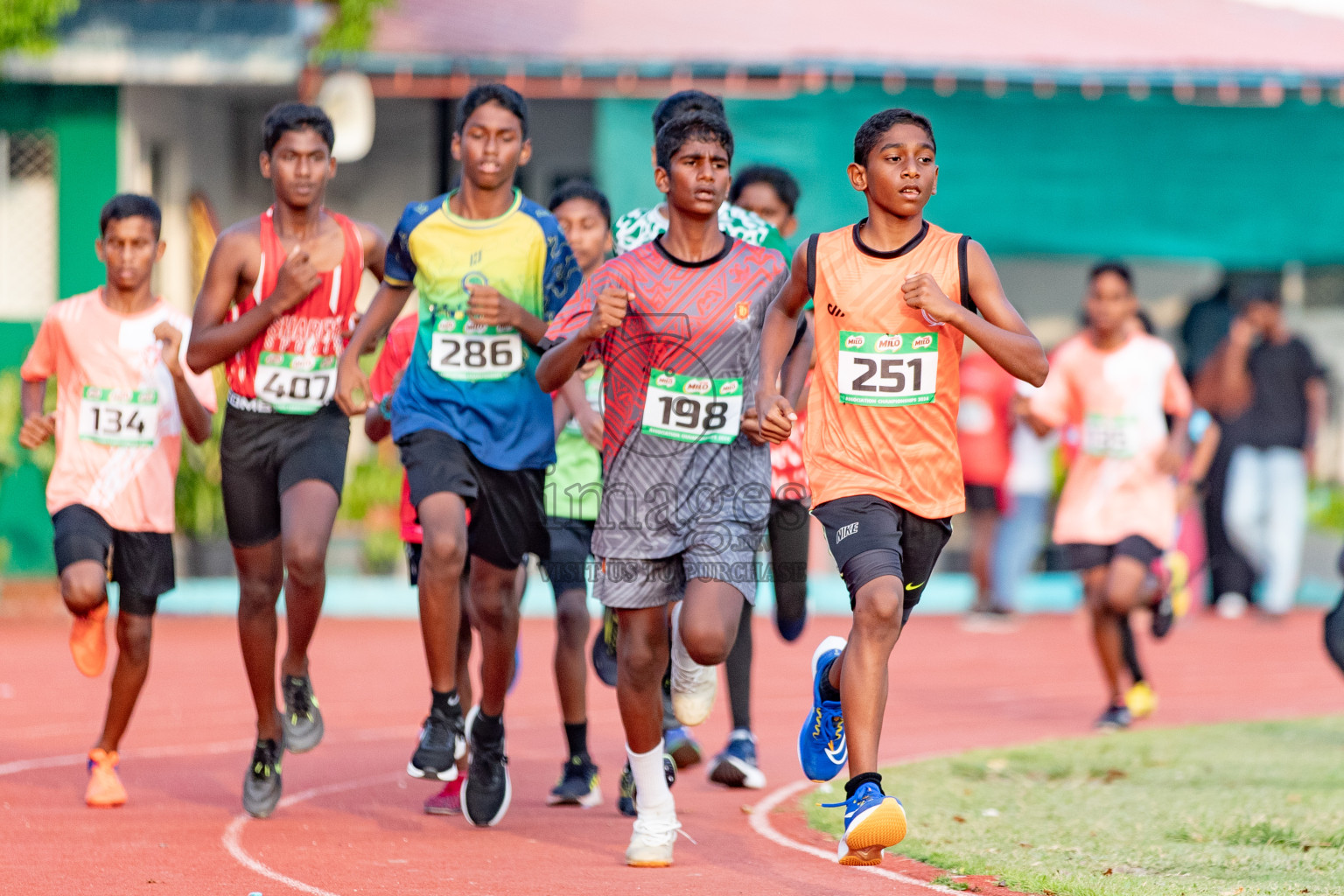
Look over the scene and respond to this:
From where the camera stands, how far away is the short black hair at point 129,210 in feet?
24.4

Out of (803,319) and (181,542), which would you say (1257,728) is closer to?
(803,319)

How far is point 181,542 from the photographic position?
1543cm

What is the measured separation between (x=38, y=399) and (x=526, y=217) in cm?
232

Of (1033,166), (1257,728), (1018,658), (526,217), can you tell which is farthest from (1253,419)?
(526,217)

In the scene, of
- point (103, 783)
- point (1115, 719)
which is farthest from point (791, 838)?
point (1115, 719)

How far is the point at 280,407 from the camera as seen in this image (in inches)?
276

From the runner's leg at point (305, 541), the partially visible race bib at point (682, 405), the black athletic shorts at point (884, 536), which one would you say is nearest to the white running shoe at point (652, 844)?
the black athletic shorts at point (884, 536)

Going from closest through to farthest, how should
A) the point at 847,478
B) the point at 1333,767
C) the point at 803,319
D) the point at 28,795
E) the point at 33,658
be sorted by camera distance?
the point at 847,478 → the point at 803,319 → the point at 28,795 → the point at 1333,767 → the point at 33,658

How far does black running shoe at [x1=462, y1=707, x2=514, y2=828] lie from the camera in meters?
6.73

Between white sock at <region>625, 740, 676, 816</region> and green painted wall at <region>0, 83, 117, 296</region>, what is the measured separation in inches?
431

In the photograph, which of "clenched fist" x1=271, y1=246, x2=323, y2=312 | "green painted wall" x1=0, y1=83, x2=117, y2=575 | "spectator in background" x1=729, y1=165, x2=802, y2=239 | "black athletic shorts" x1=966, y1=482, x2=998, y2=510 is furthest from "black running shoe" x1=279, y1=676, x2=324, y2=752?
"green painted wall" x1=0, y1=83, x2=117, y2=575

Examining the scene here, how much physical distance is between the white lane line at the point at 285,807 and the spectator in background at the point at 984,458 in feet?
25.9

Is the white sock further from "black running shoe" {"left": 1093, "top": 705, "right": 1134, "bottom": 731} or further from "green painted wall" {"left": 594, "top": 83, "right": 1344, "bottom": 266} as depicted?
"green painted wall" {"left": 594, "top": 83, "right": 1344, "bottom": 266}

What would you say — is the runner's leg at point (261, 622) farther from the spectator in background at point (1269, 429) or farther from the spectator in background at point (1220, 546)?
the spectator in background at point (1220, 546)
